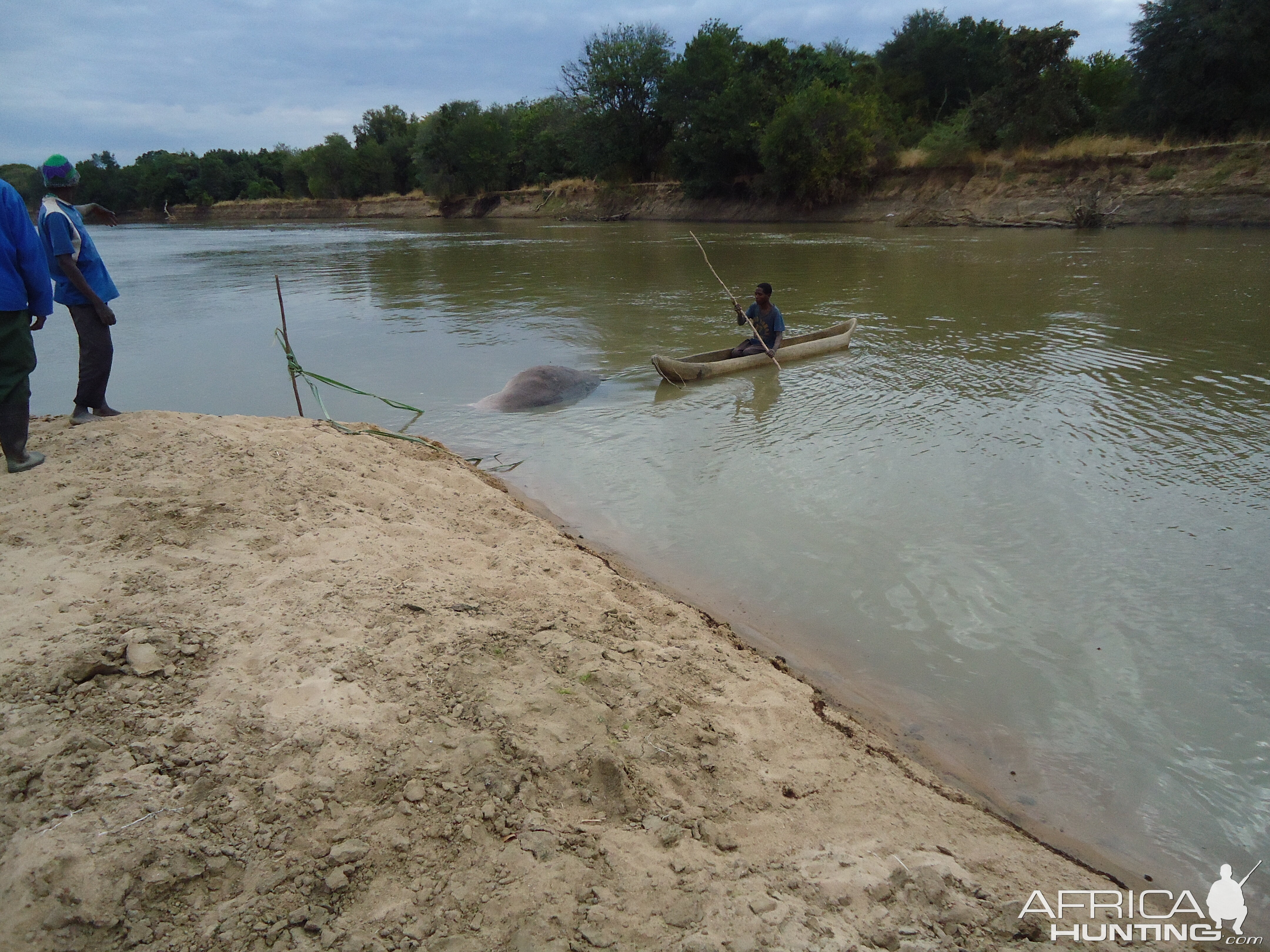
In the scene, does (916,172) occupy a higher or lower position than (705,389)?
higher

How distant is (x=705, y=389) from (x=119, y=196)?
107m

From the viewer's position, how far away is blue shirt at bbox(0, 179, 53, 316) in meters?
4.13

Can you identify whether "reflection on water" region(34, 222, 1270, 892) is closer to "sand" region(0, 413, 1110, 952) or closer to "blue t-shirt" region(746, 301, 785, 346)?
"blue t-shirt" region(746, 301, 785, 346)

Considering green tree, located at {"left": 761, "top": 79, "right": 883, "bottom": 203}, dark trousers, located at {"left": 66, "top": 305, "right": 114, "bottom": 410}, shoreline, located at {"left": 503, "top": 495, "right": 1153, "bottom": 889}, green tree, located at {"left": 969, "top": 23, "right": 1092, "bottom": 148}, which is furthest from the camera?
green tree, located at {"left": 761, "top": 79, "right": 883, "bottom": 203}

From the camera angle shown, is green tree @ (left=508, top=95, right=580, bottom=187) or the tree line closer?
the tree line

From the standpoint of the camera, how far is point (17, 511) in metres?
3.80

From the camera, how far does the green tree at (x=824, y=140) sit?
3356 centimetres

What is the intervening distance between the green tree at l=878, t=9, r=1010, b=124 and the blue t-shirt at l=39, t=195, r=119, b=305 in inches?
1607

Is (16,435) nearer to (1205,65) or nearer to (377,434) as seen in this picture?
(377,434)

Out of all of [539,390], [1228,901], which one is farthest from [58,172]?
[1228,901]

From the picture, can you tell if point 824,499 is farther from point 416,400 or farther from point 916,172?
point 916,172

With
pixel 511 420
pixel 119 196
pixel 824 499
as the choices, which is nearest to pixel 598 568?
pixel 824 499

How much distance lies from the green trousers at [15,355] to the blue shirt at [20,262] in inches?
2.7

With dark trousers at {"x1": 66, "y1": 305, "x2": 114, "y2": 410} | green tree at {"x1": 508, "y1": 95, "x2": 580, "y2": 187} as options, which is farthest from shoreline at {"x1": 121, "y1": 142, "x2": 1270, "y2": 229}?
dark trousers at {"x1": 66, "y1": 305, "x2": 114, "y2": 410}
